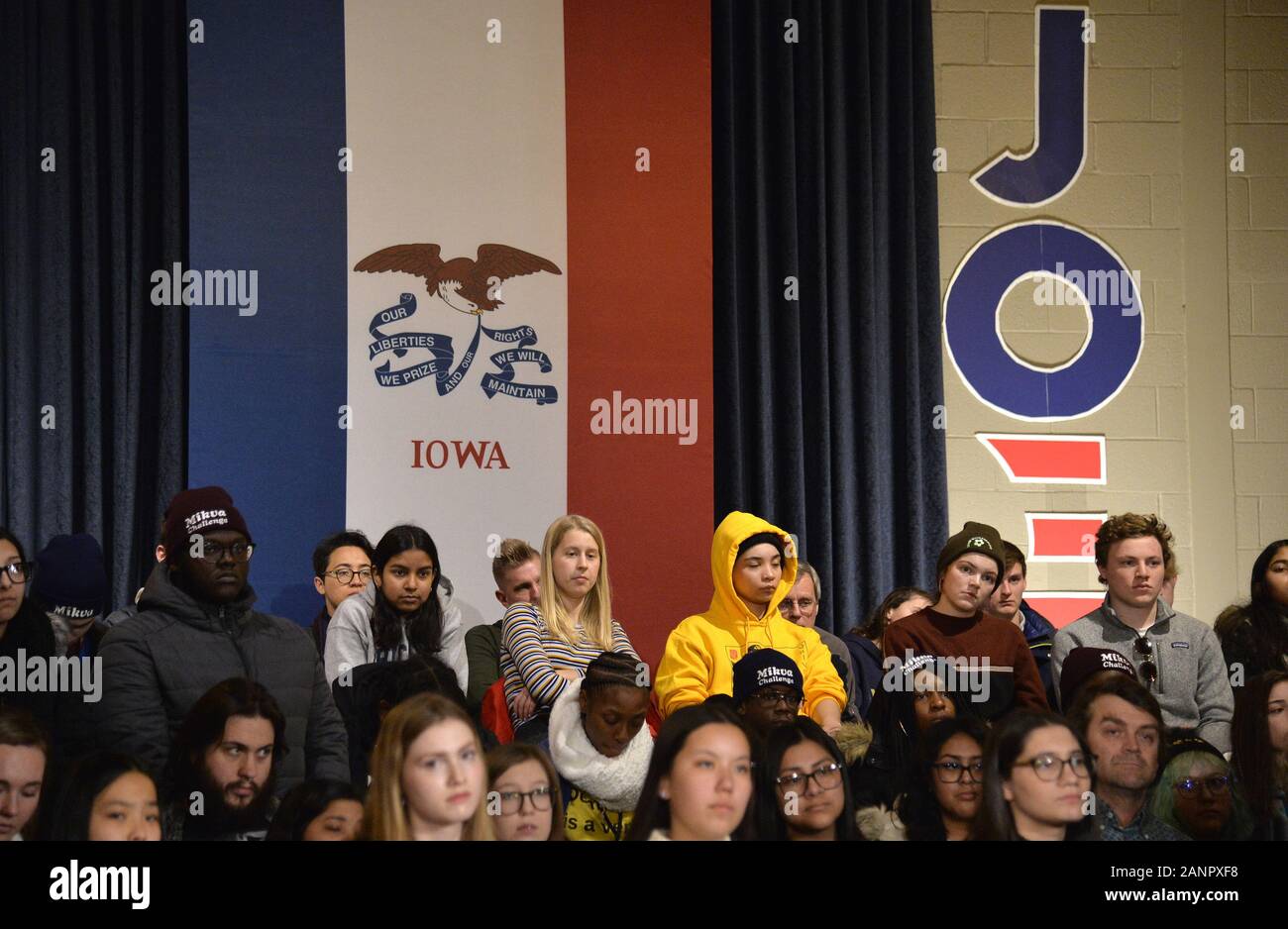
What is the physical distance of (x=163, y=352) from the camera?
5.06 metres

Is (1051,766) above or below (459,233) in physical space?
below

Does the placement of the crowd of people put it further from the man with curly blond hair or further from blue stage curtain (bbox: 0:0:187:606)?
blue stage curtain (bbox: 0:0:187:606)

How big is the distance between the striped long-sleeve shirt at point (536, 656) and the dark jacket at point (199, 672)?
0.49m

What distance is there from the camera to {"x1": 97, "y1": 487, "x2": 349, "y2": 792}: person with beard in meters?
3.08

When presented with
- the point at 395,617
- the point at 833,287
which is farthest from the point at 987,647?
the point at 833,287

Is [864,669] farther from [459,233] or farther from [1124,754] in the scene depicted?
[459,233]

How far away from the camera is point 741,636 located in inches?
150

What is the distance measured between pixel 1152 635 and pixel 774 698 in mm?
1203

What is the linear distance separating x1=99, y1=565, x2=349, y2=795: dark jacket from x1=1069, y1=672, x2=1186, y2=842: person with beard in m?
1.72

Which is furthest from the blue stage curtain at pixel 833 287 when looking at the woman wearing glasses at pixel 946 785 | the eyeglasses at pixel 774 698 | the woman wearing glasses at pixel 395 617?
the woman wearing glasses at pixel 946 785
